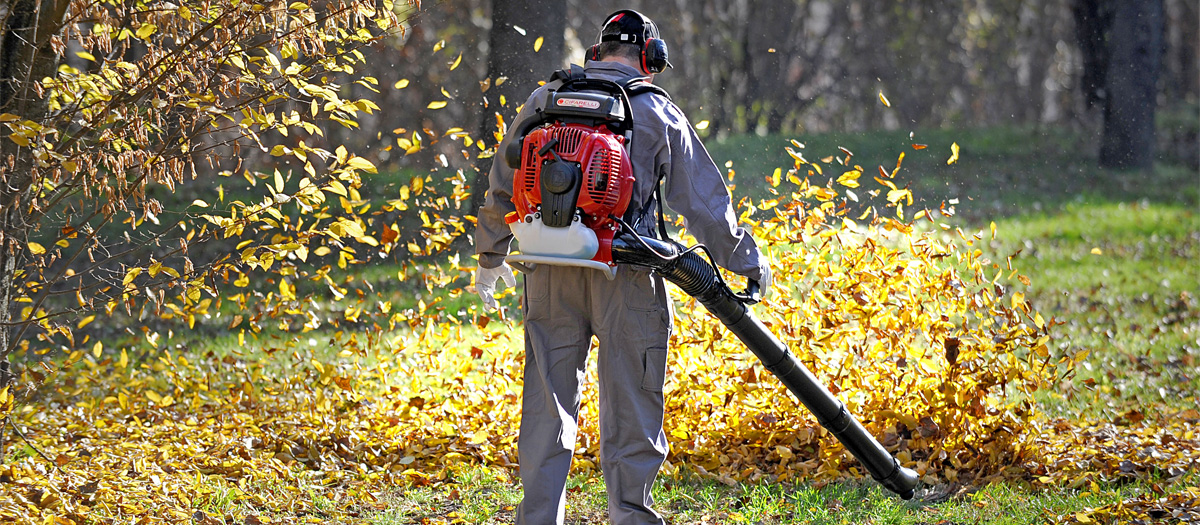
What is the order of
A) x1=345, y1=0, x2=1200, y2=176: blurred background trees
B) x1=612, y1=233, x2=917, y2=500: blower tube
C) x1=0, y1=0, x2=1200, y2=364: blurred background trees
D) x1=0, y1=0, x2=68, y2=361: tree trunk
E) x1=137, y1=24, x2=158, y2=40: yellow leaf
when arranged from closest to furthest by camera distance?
x1=612, y1=233, x2=917, y2=500: blower tube, x1=137, y1=24, x2=158, y2=40: yellow leaf, x1=0, y1=0, x2=68, y2=361: tree trunk, x1=0, y1=0, x2=1200, y2=364: blurred background trees, x1=345, y1=0, x2=1200, y2=176: blurred background trees

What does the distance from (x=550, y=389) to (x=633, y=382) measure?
263 mm

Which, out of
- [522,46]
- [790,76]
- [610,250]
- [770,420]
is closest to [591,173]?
[610,250]

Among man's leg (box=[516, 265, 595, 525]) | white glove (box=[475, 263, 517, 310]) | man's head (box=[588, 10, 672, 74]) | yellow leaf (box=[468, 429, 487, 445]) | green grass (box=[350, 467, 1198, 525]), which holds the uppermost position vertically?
man's head (box=[588, 10, 672, 74])

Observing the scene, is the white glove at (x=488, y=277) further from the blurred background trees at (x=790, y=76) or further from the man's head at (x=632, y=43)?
the blurred background trees at (x=790, y=76)

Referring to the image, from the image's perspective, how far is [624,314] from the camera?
3.21 metres

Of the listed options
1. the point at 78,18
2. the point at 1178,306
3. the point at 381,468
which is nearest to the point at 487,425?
the point at 381,468

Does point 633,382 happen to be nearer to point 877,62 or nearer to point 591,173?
point 591,173

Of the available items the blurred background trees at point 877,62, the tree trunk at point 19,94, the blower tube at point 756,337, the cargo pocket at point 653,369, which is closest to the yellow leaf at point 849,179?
the blower tube at point 756,337

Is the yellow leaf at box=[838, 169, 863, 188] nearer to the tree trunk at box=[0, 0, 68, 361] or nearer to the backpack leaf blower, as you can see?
the backpack leaf blower

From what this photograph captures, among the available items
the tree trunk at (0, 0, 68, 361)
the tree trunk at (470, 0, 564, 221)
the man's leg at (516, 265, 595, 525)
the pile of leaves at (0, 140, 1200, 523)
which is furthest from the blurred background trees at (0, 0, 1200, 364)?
the man's leg at (516, 265, 595, 525)

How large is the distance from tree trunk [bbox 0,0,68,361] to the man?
1.78 metres

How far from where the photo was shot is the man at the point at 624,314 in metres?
3.14

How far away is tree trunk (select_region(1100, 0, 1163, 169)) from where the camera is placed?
13.6 meters

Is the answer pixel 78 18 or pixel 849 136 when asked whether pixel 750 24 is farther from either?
pixel 78 18
